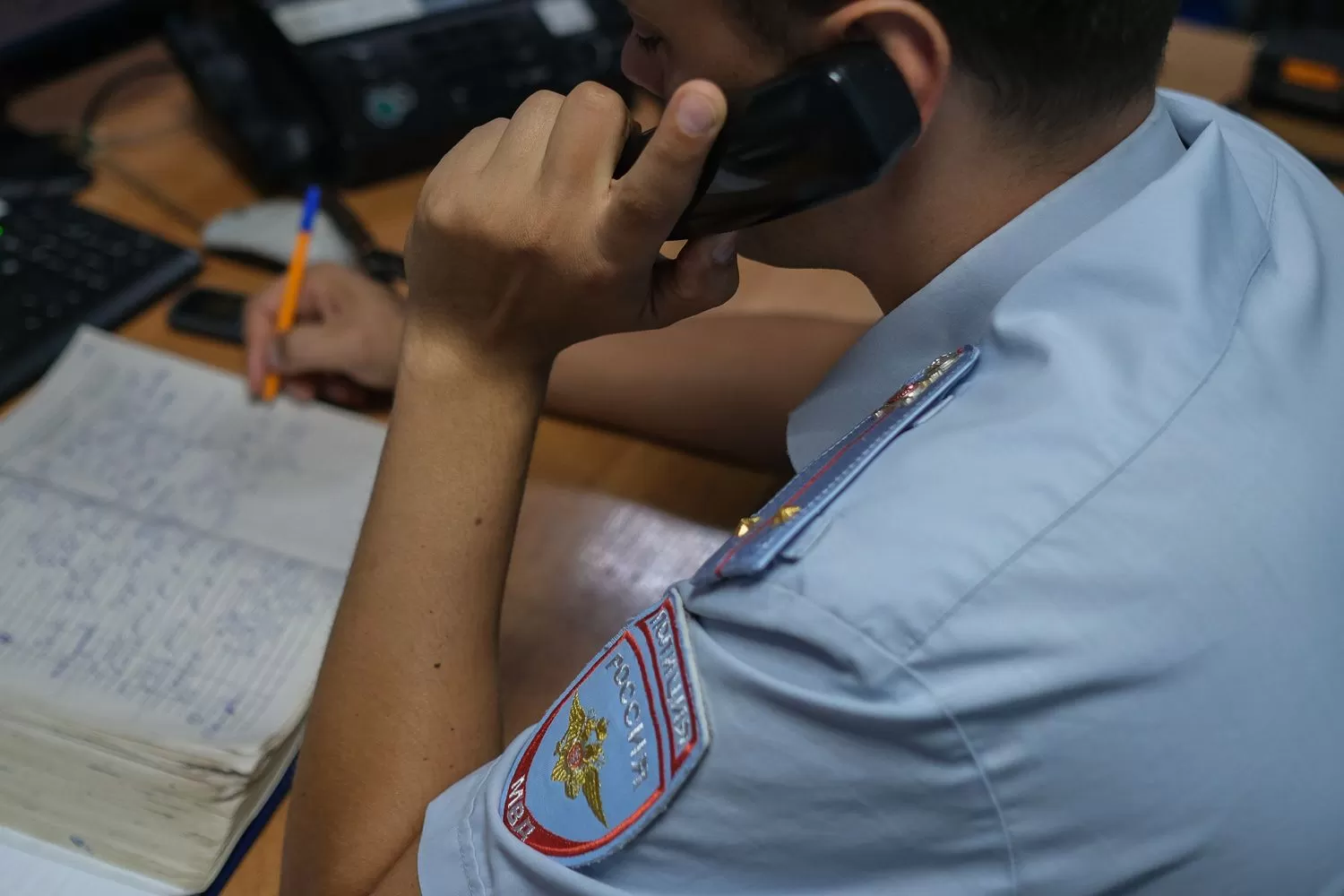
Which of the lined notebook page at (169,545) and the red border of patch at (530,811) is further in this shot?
the lined notebook page at (169,545)

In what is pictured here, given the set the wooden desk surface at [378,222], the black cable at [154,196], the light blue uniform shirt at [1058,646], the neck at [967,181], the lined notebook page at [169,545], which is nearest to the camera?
the light blue uniform shirt at [1058,646]

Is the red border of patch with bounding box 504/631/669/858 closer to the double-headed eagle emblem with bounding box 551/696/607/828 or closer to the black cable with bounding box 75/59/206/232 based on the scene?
the double-headed eagle emblem with bounding box 551/696/607/828

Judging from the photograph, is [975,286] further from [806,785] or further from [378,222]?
[378,222]

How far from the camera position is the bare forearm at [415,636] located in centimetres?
59

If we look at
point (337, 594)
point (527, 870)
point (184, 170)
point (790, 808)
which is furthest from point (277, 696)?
point (184, 170)

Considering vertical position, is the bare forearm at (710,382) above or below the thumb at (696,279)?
below

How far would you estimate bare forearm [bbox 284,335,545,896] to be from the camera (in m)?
0.59

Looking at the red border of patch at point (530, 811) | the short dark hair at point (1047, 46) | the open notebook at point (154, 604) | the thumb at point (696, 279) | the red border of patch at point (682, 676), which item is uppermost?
the short dark hair at point (1047, 46)

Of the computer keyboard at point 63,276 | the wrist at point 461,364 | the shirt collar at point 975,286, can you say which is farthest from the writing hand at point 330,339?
the shirt collar at point 975,286

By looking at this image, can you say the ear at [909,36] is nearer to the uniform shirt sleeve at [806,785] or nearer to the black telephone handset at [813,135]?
the black telephone handset at [813,135]

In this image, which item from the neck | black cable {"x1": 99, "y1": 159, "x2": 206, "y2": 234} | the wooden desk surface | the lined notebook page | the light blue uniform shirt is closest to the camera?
the light blue uniform shirt

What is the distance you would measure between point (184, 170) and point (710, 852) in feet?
3.06

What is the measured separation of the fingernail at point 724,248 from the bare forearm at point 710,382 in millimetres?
236

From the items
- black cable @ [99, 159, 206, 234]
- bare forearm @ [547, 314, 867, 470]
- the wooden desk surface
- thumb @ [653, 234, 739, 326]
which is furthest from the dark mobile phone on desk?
thumb @ [653, 234, 739, 326]
